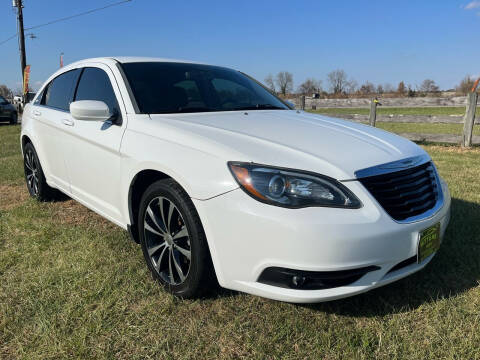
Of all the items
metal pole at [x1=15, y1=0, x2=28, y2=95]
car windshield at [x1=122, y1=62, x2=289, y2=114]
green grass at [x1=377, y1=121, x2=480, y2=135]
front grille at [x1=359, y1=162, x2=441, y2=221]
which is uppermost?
metal pole at [x1=15, y1=0, x2=28, y2=95]

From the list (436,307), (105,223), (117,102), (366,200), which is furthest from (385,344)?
(105,223)

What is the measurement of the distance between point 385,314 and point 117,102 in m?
2.32

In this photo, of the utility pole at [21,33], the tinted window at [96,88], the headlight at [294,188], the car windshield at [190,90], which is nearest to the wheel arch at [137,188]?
the car windshield at [190,90]

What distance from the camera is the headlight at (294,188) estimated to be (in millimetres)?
1895

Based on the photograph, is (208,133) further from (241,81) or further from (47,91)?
(47,91)

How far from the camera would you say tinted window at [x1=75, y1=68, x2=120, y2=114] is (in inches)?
117

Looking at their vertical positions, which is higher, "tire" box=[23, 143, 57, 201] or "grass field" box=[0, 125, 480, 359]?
"tire" box=[23, 143, 57, 201]

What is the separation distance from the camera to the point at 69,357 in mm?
1922

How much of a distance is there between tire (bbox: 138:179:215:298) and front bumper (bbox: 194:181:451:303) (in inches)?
4.6

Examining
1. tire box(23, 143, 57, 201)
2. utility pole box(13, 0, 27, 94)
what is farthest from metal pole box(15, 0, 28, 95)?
tire box(23, 143, 57, 201)

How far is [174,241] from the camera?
2.38 m

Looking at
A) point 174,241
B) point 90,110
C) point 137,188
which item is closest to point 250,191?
point 174,241

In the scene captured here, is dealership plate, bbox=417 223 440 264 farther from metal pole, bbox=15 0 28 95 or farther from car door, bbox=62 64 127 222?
metal pole, bbox=15 0 28 95

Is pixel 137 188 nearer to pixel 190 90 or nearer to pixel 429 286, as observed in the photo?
pixel 190 90
